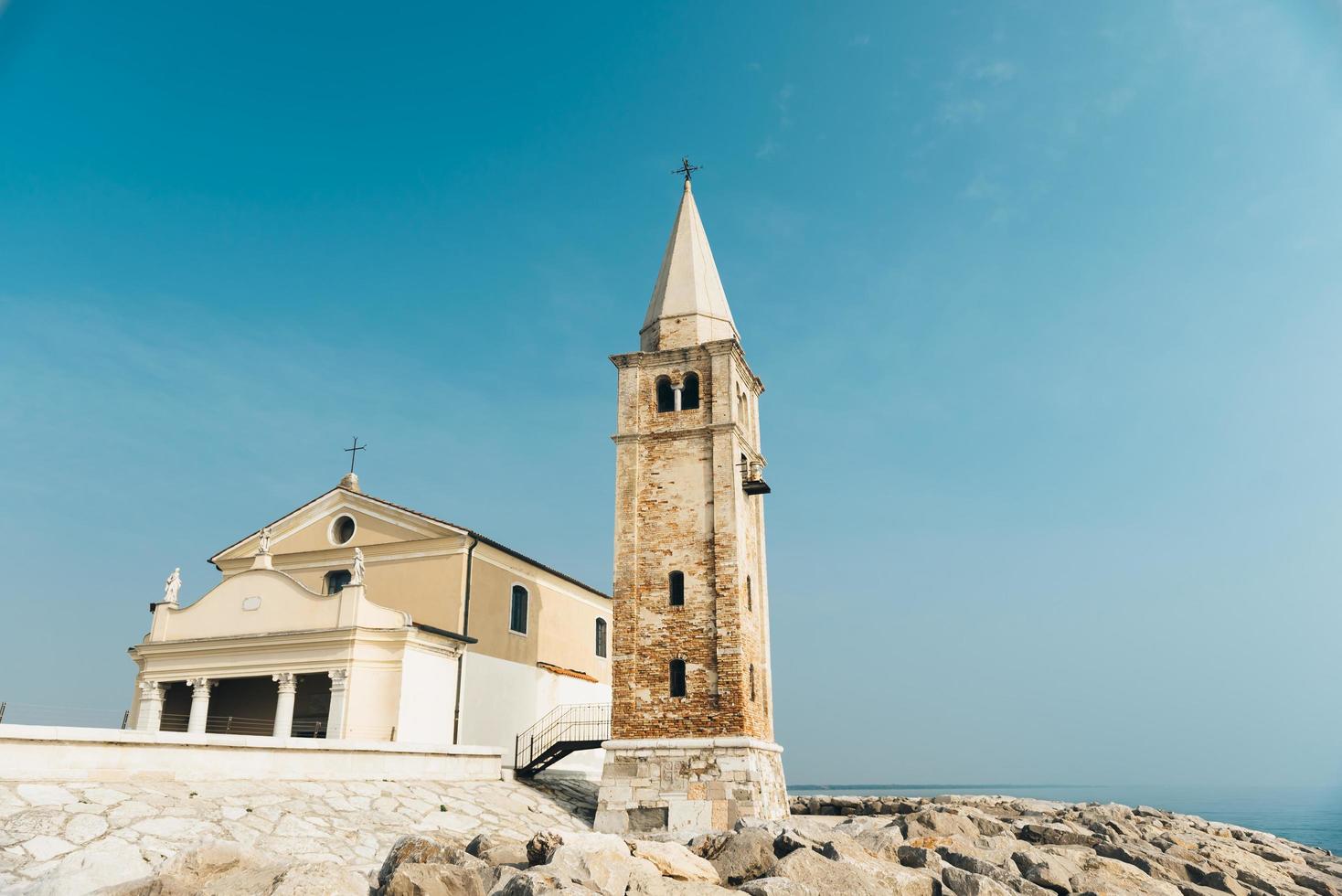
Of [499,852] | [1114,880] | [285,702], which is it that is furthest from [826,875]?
[285,702]

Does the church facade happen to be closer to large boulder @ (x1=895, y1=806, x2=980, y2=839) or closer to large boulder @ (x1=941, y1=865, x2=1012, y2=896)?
large boulder @ (x1=895, y1=806, x2=980, y2=839)

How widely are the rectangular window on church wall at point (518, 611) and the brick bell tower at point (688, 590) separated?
5.15 metres

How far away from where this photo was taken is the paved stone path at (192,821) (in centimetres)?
1041

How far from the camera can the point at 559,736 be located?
94.8 feet

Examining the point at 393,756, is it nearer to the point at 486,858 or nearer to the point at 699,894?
the point at 486,858

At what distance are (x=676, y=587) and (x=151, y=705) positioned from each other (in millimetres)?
13990

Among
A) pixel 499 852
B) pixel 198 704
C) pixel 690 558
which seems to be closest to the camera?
pixel 499 852

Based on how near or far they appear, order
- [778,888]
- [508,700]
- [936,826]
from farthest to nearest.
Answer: [508,700] < [936,826] < [778,888]

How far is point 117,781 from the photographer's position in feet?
44.1


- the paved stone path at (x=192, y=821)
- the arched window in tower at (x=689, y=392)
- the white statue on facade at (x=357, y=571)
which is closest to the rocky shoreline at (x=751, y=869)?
the paved stone path at (x=192, y=821)

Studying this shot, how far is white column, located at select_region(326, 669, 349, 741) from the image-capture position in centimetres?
2244

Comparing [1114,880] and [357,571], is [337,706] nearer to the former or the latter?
[357,571]

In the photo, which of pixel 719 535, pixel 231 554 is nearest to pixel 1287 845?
pixel 719 535

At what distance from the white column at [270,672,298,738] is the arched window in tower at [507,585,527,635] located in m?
6.46
